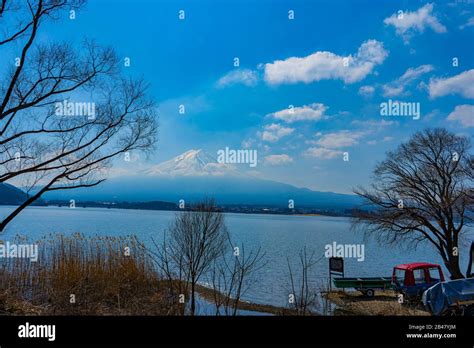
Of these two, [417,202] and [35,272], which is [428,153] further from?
[35,272]

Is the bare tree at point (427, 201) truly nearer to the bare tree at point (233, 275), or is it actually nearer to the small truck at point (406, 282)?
the small truck at point (406, 282)

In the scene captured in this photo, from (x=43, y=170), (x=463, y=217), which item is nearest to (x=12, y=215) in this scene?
(x=43, y=170)

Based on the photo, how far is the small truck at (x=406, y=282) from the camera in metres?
12.4

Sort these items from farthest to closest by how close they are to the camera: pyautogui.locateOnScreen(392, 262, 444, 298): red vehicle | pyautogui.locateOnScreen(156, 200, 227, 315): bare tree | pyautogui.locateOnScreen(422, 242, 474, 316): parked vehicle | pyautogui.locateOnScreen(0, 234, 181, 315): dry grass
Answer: pyautogui.locateOnScreen(392, 262, 444, 298): red vehicle
pyautogui.locateOnScreen(0, 234, 181, 315): dry grass
pyautogui.locateOnScreen(156, 200, 227, 315): bare tree
pyautogui.locateOnScreen(422, 242, 474, 316): parked vehicle

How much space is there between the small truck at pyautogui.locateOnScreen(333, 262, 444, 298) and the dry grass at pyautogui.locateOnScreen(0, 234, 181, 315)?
7.32 metres

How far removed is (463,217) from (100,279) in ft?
37.9

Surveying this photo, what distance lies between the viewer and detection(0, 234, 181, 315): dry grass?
7.59 meters

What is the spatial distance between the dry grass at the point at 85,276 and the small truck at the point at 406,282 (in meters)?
7.32

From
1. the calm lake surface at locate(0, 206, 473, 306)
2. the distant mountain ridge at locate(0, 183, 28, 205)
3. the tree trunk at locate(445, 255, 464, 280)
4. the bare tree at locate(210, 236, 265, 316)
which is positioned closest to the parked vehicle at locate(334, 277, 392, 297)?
the calm lake surface at locate(0, 206, 473, 306)

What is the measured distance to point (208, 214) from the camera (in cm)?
759

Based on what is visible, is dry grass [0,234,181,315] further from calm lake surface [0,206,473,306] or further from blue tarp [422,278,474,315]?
blue tarp [422,278,474,315]

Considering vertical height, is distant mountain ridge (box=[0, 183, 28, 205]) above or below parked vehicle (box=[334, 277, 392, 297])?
above

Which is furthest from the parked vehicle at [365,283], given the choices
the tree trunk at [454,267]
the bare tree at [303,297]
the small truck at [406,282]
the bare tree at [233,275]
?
the bare tree at [303,297]

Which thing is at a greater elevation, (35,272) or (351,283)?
(35,272)
